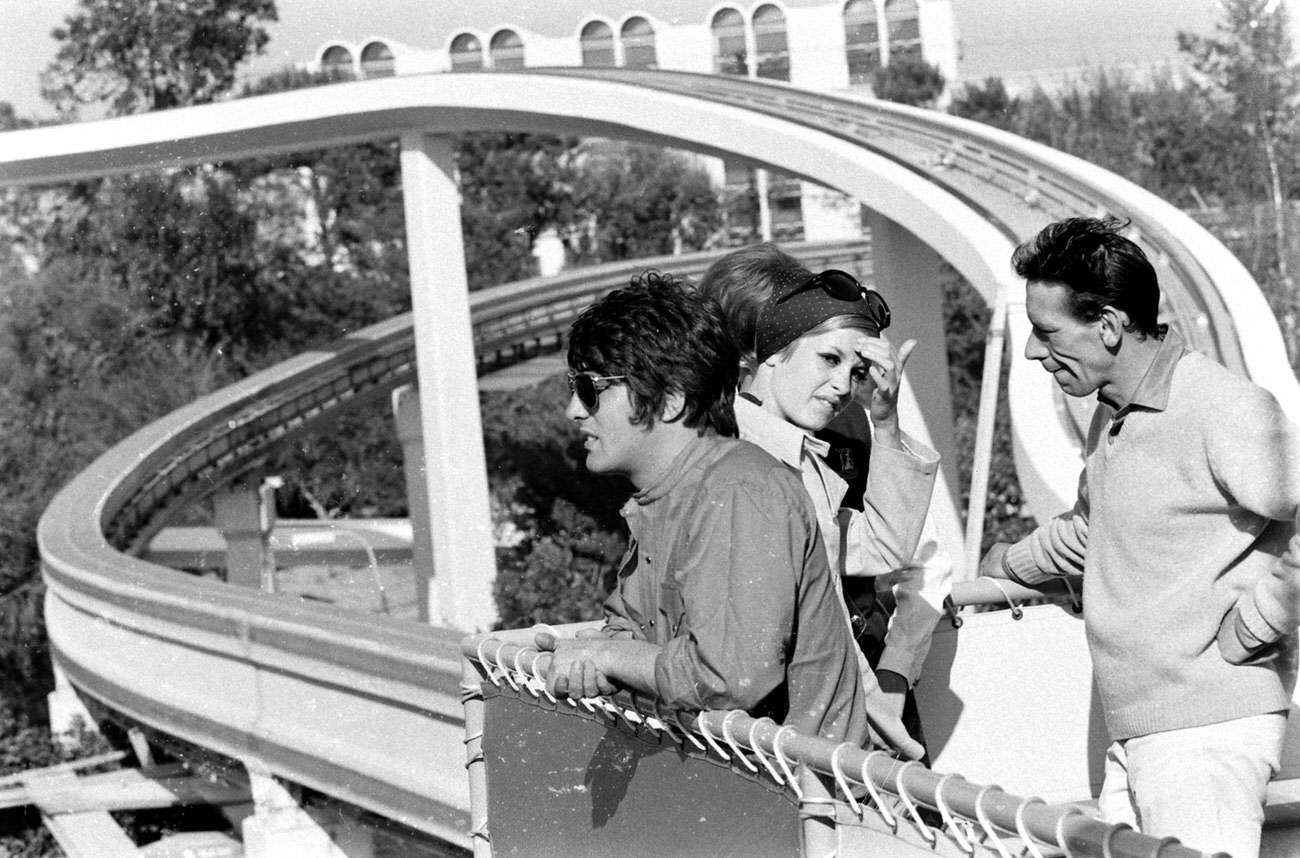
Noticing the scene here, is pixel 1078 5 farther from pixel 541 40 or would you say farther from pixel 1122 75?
pixel 541 40

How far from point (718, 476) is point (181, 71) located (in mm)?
46905

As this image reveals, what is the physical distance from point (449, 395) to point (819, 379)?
22.5 meters

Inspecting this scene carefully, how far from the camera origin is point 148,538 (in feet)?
91.3

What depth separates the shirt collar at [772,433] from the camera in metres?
3.23

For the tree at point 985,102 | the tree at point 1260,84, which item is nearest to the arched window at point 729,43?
the tree at point 985,102

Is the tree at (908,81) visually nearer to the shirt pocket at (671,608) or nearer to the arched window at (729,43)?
the arched window at (729,43)

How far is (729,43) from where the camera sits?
47500mm

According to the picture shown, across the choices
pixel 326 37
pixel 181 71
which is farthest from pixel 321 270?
pixel 326 37

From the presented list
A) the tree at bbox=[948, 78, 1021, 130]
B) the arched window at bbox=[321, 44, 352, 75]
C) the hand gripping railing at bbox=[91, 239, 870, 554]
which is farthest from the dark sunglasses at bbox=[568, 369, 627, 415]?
the tree at bbox=[948, 78, 1021, 130]

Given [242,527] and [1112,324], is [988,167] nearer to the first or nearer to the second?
[1112,324]

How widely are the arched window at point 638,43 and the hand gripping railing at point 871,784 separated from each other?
32.5m

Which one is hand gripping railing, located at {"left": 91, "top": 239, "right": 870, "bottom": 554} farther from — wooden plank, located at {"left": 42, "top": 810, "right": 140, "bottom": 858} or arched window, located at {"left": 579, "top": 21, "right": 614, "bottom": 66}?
wooden plank, located at {"left": 42, "top": 810, "right": 140, "bottom": 858}

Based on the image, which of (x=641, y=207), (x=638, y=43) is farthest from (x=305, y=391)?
(x=641, y=207)

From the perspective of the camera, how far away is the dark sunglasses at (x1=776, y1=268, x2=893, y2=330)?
131 inches
